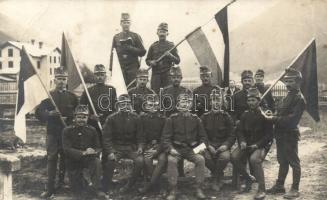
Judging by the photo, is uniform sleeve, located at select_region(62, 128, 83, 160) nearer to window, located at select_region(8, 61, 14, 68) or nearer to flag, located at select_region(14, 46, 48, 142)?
flag, located at select_region(14, 46, 48, 142)

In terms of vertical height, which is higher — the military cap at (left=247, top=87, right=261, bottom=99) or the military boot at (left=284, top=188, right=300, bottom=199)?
the military cap at (left=247, top=87, right=261, bottom=99)

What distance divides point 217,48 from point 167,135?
2.14m

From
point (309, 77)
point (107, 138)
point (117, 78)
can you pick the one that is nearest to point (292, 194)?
point (309, 77)

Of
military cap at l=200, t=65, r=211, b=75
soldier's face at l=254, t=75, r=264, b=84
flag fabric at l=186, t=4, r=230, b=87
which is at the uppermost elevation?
flag fabric at l=186, t=4, r=230, b=87

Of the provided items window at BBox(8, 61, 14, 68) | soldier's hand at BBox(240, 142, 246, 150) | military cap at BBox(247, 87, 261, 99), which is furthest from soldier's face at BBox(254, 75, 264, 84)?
window at BBox(8, 61, 14, 68)

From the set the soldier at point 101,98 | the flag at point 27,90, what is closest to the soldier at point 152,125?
the soldier at point 101,98

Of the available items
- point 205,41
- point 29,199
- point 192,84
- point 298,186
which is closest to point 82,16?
point 205,41

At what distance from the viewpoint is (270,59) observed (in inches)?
755

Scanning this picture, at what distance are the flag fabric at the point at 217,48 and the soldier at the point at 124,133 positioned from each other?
72.1 inches

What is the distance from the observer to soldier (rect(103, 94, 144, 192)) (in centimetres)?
608

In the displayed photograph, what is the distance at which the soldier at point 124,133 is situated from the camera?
608 cm

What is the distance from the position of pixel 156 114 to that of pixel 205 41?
184 centimetres

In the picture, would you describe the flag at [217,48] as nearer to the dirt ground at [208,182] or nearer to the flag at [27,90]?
the dirt ground at [208,182]

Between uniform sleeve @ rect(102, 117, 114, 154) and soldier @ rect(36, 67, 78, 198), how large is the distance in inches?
27.7
